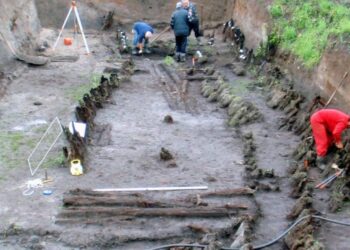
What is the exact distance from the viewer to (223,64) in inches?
755

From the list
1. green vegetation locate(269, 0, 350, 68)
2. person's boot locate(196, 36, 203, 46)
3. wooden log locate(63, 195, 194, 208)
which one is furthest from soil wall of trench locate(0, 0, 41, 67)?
wooden log locate(63, 195, 194, 208)

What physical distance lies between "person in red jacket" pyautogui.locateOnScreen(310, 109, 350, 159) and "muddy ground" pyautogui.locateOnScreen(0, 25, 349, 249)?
0.65m

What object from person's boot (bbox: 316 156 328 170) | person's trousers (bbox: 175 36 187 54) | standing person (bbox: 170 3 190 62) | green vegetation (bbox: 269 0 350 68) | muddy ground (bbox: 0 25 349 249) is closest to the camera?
muddy ground (bbox: 0 25 349 249)

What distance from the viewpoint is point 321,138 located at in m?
11.4

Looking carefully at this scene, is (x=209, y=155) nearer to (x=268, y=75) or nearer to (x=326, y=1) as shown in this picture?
(x=268, y=75)

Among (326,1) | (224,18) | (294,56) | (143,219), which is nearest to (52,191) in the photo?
(143,219)

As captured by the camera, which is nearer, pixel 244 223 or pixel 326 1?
pixel 244 223

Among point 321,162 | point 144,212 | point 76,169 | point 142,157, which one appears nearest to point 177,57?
point 142,157

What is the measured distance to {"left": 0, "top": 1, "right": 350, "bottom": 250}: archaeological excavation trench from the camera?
30.1ft

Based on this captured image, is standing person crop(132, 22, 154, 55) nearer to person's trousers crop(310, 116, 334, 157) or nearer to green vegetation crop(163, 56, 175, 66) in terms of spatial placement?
green vegetation crop(163, 56, 175, 66)

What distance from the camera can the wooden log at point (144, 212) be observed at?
9.52m

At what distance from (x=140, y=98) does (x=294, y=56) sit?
416cm

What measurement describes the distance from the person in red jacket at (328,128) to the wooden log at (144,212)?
263 cm

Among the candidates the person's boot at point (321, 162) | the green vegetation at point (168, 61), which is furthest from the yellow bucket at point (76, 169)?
the green vegetation at point (168, 61)
